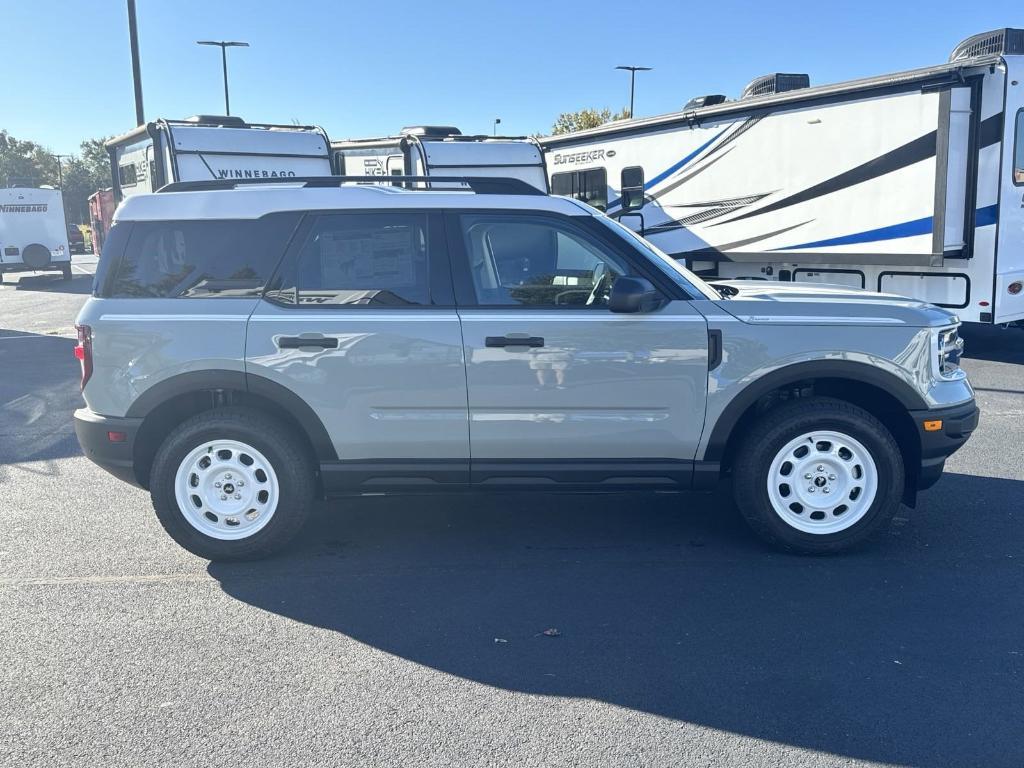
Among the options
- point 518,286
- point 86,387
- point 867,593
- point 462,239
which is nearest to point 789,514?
point 867,593

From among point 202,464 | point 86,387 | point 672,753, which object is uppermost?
point 86,387

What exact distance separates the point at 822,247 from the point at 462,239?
7.46 m

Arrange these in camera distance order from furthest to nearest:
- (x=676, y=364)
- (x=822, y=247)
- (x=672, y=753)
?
(x=822, y=247) → (x=676, y=364) → (x=672, y=753)

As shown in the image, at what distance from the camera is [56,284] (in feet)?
88.1

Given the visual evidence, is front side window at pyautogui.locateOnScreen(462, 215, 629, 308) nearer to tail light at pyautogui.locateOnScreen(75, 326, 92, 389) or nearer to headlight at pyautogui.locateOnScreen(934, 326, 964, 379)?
headlight at pyautogui.locateOnScreen(934, 326, 964, 379)

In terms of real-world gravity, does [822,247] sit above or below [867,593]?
above

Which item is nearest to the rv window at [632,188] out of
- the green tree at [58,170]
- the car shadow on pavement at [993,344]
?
the car shadow on pavement at [993,344]

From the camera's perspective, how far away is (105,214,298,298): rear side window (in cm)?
467

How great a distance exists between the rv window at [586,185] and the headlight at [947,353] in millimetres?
9717

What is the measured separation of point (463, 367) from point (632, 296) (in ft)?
2.97

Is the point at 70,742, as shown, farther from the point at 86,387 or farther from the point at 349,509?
the point at 349,509

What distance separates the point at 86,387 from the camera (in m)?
4.71

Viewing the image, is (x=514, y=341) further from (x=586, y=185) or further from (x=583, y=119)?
(x=583, y=119)

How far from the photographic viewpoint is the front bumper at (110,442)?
4.68 m
